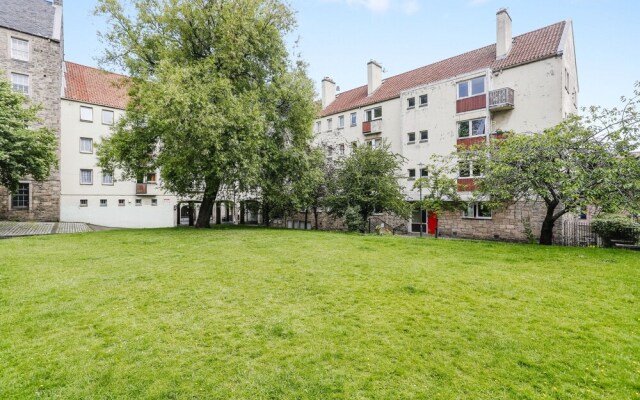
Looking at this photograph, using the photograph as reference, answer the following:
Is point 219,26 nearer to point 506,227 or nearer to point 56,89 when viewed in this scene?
point 56,89

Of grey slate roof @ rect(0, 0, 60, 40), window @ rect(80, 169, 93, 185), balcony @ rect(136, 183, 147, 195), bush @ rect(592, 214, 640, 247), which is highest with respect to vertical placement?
grey slate roof @ rect(0, 0, 60, 40)

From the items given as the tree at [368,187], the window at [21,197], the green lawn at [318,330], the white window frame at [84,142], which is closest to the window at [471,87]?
the tree at [368,187]

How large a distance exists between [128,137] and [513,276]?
20.2 m

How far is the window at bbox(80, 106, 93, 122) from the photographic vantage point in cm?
3056

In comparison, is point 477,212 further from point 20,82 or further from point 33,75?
point 20,82

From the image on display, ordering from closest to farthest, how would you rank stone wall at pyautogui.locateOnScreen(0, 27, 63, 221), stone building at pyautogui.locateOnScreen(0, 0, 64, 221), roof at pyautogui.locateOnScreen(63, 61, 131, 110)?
stone building at pyautogui.locateOnScreen(0, 0, 64, 221) → stone wall at pyautogui.locateOnScreen(0, 27, 63, 221) → roof at pyautogui.locateOnScreen(63, 61, 131, 110)

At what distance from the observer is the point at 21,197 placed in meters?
28.2

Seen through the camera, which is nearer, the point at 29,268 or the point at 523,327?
the point at 523,327

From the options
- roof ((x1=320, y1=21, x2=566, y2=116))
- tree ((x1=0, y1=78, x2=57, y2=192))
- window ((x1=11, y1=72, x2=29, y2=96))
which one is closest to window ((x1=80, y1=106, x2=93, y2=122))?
window ((x1=11, y1=72, x2=29, y2=96))

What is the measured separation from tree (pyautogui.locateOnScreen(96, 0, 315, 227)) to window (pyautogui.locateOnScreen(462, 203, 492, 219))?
13320mm

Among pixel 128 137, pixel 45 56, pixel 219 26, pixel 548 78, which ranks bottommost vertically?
pixel 128 137

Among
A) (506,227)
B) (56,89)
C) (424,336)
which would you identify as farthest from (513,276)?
(56,89)

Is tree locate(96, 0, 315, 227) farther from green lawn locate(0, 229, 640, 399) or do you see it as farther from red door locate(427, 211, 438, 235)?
red door locate(427, 211, 438, 235)

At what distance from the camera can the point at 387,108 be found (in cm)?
3194
